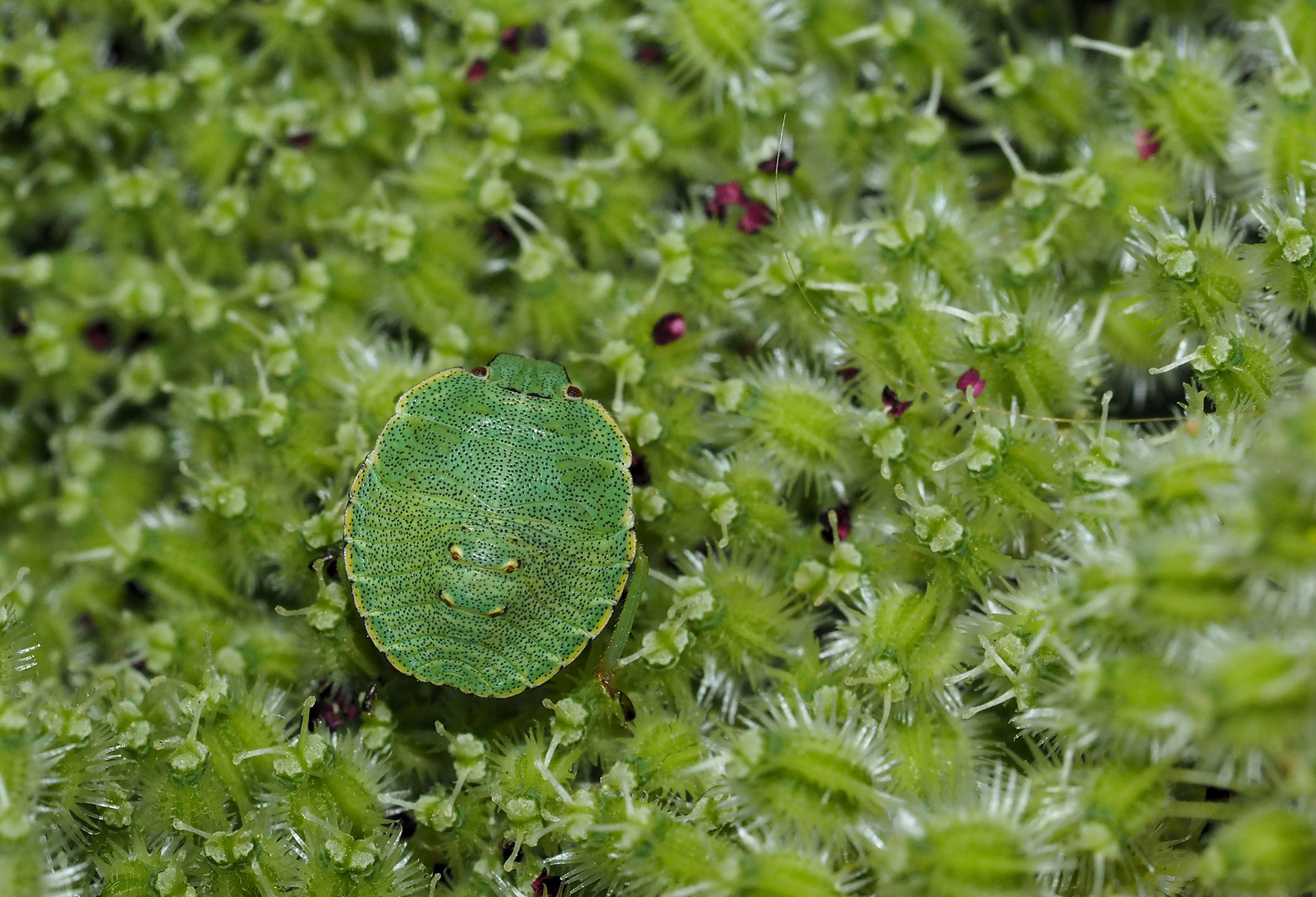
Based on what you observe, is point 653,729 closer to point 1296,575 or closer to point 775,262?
point 775,262

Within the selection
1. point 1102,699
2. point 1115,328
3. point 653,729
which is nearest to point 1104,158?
point 1115,328

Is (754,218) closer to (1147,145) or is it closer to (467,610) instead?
(1147,145)

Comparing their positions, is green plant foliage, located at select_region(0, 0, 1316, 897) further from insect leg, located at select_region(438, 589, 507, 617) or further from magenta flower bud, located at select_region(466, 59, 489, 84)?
insect leg, located at select_region(438, 589, 507, 617)

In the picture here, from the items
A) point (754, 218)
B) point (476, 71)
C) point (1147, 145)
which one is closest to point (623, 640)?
point (754, 218)

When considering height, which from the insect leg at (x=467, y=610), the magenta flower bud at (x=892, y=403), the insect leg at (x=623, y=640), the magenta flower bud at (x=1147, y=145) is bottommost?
the insect leg at (x=623, y=640)

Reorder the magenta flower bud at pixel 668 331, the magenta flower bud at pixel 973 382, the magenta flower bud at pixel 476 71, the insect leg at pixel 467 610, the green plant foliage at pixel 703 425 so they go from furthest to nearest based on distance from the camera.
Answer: the magenta flower bud at pixel 476 71 < the magenta flower bud at pixel 668 331 < the magenta flower bud at pixel 973 382 < the insect leg at pixel 467 610 < the green plant foliage at pixel 703 425

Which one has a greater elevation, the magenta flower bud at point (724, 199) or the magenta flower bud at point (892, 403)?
the magenta flower bud at point (724, 199)

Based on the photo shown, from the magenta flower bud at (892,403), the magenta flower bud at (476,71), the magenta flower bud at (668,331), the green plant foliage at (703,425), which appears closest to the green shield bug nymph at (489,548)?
the green plant foliage at (703,425)

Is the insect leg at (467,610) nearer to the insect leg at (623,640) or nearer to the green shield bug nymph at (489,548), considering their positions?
the green shield bug nymph at (489,548)
